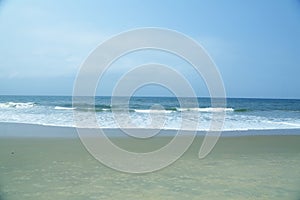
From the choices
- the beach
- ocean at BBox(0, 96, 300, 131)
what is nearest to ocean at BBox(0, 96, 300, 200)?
the beach

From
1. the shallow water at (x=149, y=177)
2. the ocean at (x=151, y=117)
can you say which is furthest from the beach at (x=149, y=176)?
the ocean at (x=151, y=117)

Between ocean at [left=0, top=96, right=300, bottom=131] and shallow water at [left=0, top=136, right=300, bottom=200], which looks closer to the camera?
shallow water at [left=0, top=136, right=300, bottom=200]

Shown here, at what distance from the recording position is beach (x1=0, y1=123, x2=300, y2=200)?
381cm

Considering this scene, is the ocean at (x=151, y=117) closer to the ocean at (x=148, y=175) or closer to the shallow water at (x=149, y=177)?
the ocean at (x=148, y=175)

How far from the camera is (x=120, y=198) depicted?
3.64 metres

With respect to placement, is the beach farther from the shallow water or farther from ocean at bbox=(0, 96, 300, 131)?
ocean at bbox=(0, 96, 300, 131)

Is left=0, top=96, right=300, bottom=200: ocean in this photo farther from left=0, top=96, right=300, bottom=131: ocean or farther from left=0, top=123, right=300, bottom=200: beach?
left=0, top=96, right=300, bottom=131: ocean

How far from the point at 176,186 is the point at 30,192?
170 centimetres

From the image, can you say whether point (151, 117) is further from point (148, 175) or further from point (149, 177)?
point (149, 177)

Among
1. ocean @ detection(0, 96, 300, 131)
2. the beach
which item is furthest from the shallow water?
ocean @ detection(0, 96, 300, 131)

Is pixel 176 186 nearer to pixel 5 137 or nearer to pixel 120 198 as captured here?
pixel 120 198

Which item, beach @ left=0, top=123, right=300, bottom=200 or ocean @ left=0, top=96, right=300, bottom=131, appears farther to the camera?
ocean @ left=0, top=96, right=300, bottom=131

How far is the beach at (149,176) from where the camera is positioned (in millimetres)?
3811

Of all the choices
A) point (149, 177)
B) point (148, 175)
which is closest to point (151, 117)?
point (148, 175)
